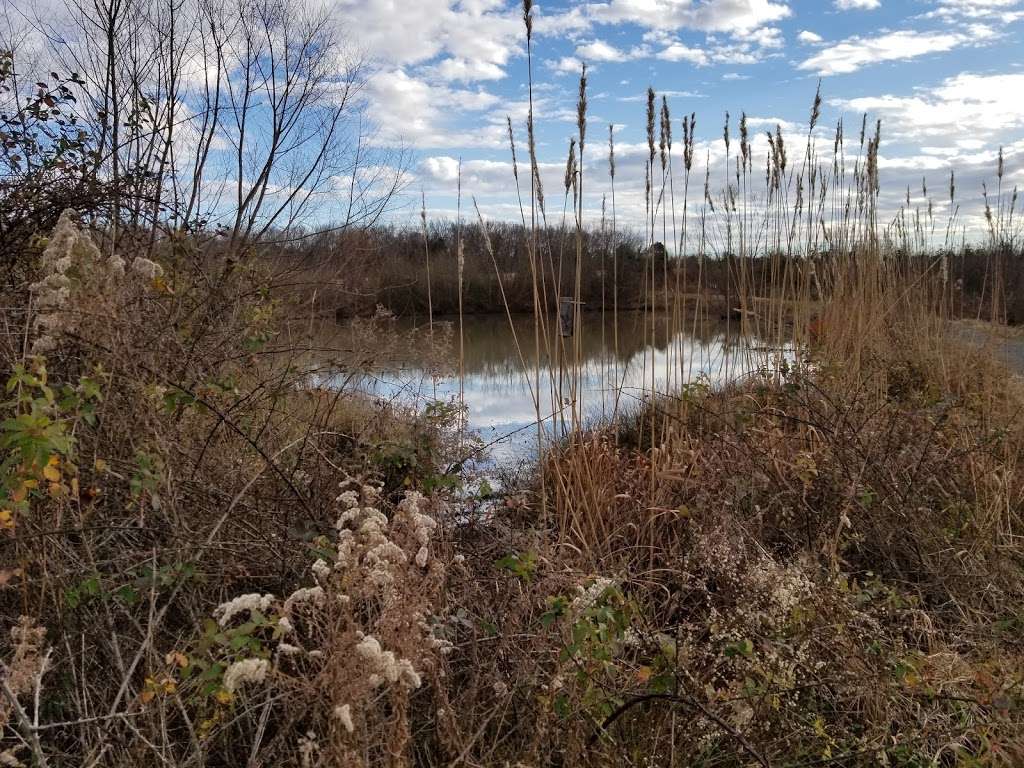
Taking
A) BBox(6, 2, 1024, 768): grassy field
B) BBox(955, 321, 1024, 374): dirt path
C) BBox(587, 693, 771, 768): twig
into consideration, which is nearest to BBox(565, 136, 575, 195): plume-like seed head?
BBox(6, 2, 1024, 768): grassy field

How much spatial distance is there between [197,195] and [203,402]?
6134 millimetres

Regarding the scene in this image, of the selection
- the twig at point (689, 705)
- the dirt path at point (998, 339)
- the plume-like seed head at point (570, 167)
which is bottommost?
the twig at point (689, 705)

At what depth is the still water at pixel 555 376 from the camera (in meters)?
3.18

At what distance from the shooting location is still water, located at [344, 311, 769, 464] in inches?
125

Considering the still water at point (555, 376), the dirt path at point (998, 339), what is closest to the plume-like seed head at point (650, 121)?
the still water at point (555, 376)

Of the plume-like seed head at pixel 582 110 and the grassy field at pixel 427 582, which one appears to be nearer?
the grassy field at pixel 427 582

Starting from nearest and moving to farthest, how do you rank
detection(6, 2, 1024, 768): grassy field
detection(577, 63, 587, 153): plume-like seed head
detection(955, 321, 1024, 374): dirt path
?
detection(6, 2, 1024, 768): grassy field → detection(577, 63, 587, 153): plume-like seed head → detection(955, 321, 1024, 374): dirt path

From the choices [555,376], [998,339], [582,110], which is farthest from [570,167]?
[998,339]

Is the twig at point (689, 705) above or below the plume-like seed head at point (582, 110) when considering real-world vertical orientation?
below

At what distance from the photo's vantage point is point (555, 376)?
A: 368 cm

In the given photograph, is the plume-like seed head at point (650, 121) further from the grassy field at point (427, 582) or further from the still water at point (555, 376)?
the still water at point (555, 376)

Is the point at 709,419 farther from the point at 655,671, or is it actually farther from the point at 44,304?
the point at 44,304

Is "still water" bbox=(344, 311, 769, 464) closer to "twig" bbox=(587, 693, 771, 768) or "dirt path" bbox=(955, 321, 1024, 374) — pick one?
"twig" bbox=(587, 693, 771, 768)

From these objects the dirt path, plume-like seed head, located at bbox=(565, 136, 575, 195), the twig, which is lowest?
the twig
